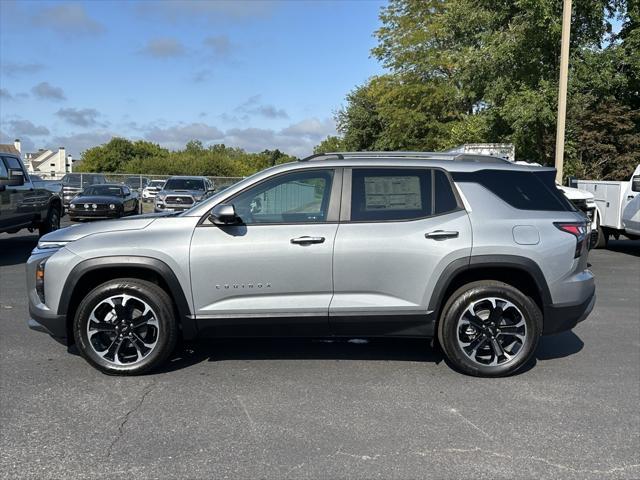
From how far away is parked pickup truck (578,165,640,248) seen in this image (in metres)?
12.1

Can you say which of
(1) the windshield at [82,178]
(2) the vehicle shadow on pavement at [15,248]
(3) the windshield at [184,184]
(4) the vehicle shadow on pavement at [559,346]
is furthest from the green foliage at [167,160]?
(4) the vehicle shadow on pavement at [559,346]

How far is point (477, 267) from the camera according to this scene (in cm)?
479

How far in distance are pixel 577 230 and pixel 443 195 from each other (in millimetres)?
1149

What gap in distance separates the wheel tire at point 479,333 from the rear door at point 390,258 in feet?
0.58

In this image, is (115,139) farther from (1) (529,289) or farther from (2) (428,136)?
(1) (529,289)

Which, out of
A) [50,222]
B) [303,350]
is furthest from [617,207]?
[50,222]

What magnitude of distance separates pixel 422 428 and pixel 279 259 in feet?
5.46

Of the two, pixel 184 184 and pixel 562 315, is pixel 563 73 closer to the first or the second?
pixel 562 315

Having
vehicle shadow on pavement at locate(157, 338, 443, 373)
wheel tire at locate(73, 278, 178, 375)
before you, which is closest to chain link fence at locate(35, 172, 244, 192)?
vehicle shadow on pavement at locate(157, 338, 443, 373)

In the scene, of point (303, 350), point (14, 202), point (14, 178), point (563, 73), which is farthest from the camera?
point (563, 73)

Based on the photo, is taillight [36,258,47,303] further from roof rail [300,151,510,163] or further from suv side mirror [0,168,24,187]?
suv side mirror [0,168,24,187]

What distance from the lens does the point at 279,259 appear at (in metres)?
4.66

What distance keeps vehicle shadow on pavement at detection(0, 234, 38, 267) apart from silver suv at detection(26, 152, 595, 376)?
7.12 meters

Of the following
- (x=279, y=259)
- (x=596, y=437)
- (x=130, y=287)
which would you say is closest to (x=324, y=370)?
(x=279, y=259)
